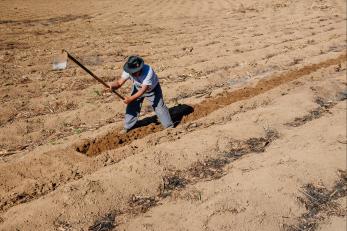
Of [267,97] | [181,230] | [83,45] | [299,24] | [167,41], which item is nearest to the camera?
[181,230]

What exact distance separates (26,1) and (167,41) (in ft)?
20.7

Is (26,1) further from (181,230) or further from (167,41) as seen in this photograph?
(181,230)

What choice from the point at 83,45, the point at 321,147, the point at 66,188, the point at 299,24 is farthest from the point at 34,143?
the point at 299,24

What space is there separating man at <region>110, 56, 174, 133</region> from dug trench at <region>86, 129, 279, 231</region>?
1043 millimetres

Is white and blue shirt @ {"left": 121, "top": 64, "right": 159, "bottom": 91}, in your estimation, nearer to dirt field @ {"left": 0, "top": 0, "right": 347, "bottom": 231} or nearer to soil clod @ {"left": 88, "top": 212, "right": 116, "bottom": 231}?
dirt field @ {"left": 0, "top": 0, "right": 347, "bottom": 231}

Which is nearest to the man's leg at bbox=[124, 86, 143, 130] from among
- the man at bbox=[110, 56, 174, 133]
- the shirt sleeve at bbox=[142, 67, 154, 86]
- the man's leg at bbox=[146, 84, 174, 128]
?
the man at bbox=[110, 56, 174, 133]

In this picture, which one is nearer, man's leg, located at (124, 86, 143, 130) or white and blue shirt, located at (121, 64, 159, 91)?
white and blue shirt, located at (121, 64, 159, 91)

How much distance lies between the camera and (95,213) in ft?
14.8

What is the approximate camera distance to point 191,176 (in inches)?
206

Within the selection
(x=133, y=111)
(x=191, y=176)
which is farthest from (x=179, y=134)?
(x=191, y=176)

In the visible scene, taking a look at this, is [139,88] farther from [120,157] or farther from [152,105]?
[120,157]

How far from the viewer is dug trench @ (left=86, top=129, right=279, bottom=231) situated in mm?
4500

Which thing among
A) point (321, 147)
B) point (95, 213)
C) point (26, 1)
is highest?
point (26, 1)

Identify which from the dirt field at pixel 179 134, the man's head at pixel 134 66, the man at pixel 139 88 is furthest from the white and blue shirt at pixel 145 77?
the dirt field at pixel 179 134
